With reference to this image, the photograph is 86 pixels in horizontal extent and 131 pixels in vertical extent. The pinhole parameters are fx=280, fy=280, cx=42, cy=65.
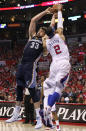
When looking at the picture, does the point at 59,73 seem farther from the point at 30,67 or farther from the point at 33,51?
the point at 33,51

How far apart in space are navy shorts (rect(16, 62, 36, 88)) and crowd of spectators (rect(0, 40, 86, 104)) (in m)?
8.12

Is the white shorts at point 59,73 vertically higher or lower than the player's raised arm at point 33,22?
lower

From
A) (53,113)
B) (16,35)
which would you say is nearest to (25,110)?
(53,113)

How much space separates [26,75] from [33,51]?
65 centimetres

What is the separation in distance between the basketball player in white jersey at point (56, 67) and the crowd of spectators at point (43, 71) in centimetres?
805

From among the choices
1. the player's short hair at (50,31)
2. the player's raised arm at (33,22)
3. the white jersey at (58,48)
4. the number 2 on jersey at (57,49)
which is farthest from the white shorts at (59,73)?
the player's raised arm at (33,22)

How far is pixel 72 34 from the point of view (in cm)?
3553

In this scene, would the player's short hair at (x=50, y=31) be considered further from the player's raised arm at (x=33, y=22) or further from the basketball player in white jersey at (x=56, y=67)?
the player's raised arm at (x=33, y=22)

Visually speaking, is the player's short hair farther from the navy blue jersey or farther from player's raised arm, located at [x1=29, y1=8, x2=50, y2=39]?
player's raised arm, located at [x1=29, y1=8, x2=50, y2=39]

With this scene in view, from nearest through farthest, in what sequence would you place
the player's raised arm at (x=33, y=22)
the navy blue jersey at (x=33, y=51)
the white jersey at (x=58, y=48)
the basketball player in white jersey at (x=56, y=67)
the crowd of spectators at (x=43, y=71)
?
1. the basketball player in white jersey at (x=56, y=67)
2. the white jersey at (x=58, y=48)
3. the navy blue jersey at (x=33, y=51)
4. the player's raised arm at (x=33, y=22)
5. the crowd of spectators at (x=43, y=71)

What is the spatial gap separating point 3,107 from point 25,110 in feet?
6.19

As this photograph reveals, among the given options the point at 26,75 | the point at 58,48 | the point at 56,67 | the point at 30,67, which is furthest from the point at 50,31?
the point at 26,75

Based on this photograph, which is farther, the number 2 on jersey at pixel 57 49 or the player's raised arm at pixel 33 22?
the player's raised arm at pixel 33 22

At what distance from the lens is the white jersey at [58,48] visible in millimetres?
6953
